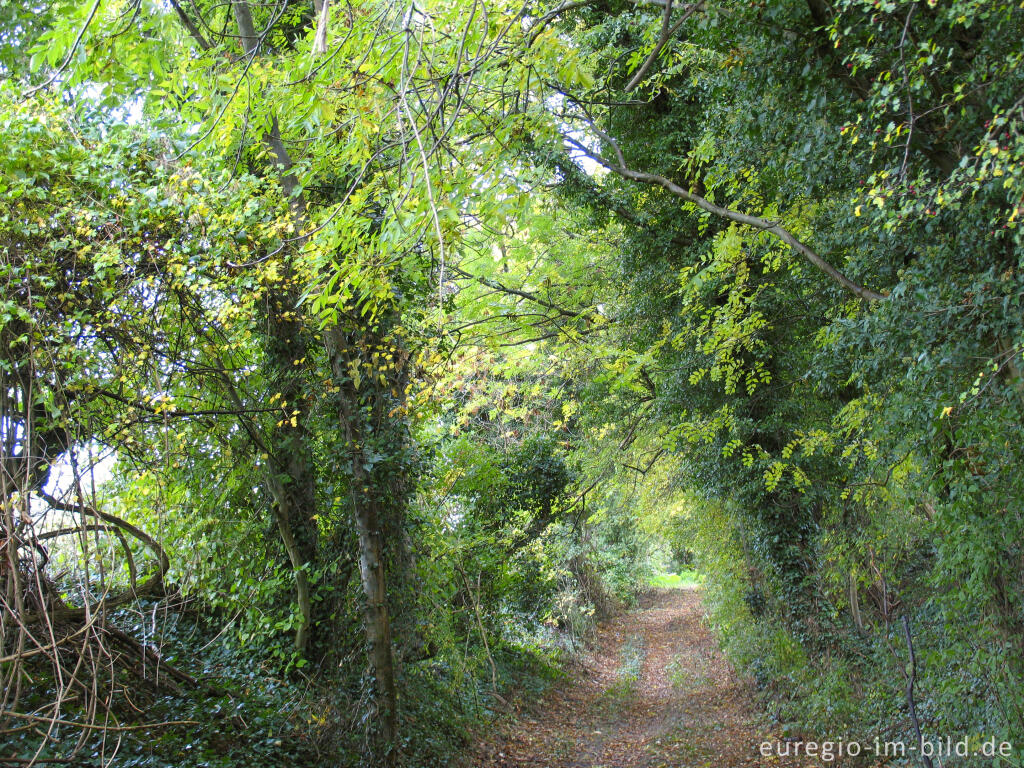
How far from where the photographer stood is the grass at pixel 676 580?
31.1 m

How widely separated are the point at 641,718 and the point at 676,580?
23901 millimetres

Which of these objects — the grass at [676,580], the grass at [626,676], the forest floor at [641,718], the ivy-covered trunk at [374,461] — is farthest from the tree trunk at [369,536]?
the grass at [676,580]

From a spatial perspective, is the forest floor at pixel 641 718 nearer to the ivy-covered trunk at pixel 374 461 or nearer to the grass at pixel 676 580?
the ivy-covered trunk at pixel 374 461

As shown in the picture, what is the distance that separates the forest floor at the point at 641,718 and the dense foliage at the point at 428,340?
30.0 inches

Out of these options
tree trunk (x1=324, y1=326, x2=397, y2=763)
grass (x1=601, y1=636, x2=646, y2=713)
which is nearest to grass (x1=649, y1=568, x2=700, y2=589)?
grass (x1=601, y1=636, x2=646, y2=713)

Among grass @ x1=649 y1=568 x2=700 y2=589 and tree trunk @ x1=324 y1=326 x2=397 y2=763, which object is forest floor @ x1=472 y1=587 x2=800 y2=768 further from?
grass @ x1=649 y1=568 x2=700 y2=589

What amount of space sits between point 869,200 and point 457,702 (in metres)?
7.45

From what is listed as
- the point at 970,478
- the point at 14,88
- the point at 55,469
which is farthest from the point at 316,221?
the point at 970,478

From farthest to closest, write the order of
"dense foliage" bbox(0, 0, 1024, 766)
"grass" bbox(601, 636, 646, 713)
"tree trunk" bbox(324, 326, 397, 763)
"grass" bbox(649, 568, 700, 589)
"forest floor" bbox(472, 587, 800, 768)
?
1. "grass" bbox(649, 568, 700, 589)
2. "grass" bbox(601, 636, 646, 713)
3. "forest floor" bbox(472, 587, 800, 768)
4. "tree trunk" bbox(324, 326, 397, 763)
5. "dense foliage" bbox(0, 0, 1024, 766)

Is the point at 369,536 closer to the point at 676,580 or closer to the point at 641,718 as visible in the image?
the point at 641,718

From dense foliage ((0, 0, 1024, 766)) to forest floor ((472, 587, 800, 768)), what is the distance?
30.0 inches

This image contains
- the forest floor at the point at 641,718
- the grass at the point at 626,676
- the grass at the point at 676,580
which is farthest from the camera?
the grass at the point at 676,580

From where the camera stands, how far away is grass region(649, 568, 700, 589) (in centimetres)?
3108

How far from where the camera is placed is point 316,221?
605 centimetres
